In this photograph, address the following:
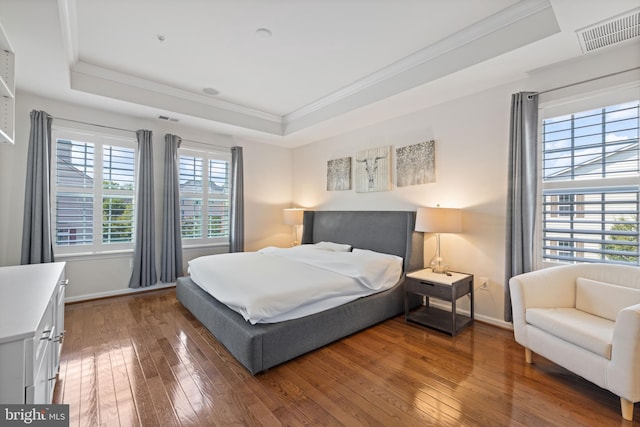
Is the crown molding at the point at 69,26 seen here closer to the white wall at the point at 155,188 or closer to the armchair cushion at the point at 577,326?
the white wall at the point at 155,188

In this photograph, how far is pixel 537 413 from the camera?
68.6 inches

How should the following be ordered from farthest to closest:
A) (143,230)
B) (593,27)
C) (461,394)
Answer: (143,230), (593,27), (461,394)

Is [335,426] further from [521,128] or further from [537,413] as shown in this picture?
[521,128]

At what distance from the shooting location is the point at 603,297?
2135 millimetres

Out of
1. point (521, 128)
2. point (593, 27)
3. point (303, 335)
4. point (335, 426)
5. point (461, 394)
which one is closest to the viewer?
point (335, 426)

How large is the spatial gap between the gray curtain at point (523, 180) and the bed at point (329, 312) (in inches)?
42.2

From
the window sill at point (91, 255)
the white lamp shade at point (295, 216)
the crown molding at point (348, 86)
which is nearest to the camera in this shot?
the crown molding at point (348, 86)

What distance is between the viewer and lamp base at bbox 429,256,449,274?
10.7ft

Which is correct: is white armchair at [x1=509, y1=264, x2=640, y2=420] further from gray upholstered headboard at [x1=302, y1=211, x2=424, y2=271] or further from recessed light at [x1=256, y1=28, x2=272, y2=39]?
recessed light at [x1=256, y1=28, x2=272, y2=39]

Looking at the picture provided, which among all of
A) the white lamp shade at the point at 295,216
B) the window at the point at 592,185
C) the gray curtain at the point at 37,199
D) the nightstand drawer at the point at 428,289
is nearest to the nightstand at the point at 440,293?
the nightstand drawer at the point at 428,289

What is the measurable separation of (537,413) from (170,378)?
2.51 metres

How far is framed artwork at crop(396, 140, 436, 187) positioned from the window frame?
1.09 m

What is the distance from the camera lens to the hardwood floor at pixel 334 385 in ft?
5.64

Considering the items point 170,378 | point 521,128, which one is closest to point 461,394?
point 170,378
